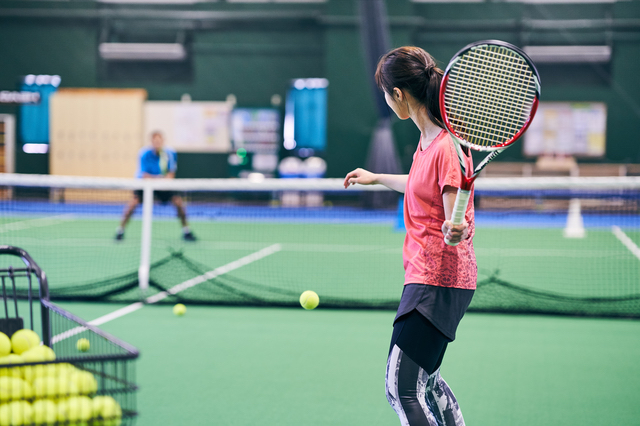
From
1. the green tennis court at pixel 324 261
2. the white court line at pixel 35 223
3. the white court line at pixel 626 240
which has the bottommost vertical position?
the white court line at pixel 35 223

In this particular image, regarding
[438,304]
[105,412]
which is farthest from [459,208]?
[105,412]

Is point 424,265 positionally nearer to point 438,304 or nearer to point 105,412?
point 438,304

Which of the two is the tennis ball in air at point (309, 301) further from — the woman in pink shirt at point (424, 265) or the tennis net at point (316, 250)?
the woman in pink shirt at point (424, 265)

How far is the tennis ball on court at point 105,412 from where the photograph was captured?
4.99 feet

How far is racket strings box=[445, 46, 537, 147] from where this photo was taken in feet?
6.55

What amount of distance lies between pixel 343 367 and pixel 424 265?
7.18ft

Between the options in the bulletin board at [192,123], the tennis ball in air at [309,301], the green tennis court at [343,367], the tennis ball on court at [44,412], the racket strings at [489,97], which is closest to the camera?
the tennis ball on court at [44,412]

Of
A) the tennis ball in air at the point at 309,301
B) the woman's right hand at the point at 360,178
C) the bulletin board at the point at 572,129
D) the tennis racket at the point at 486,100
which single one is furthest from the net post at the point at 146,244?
the bulletin board at the point at 572,129

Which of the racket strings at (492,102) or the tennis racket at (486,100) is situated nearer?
the tennis racket at (486,100)

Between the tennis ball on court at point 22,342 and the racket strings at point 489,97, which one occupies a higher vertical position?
the racket strings at point 489,97

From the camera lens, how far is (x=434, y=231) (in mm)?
1878

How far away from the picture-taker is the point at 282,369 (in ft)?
12.7

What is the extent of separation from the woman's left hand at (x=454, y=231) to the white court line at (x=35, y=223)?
10.8 metres

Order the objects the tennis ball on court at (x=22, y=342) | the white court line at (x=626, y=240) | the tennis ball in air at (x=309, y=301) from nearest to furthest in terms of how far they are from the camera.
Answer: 1. the tennis ball on court at (x=22, y=342)
2. the tennis ball in air at (x=309, y=301)
3. the white court line at (x=626, y=240)
